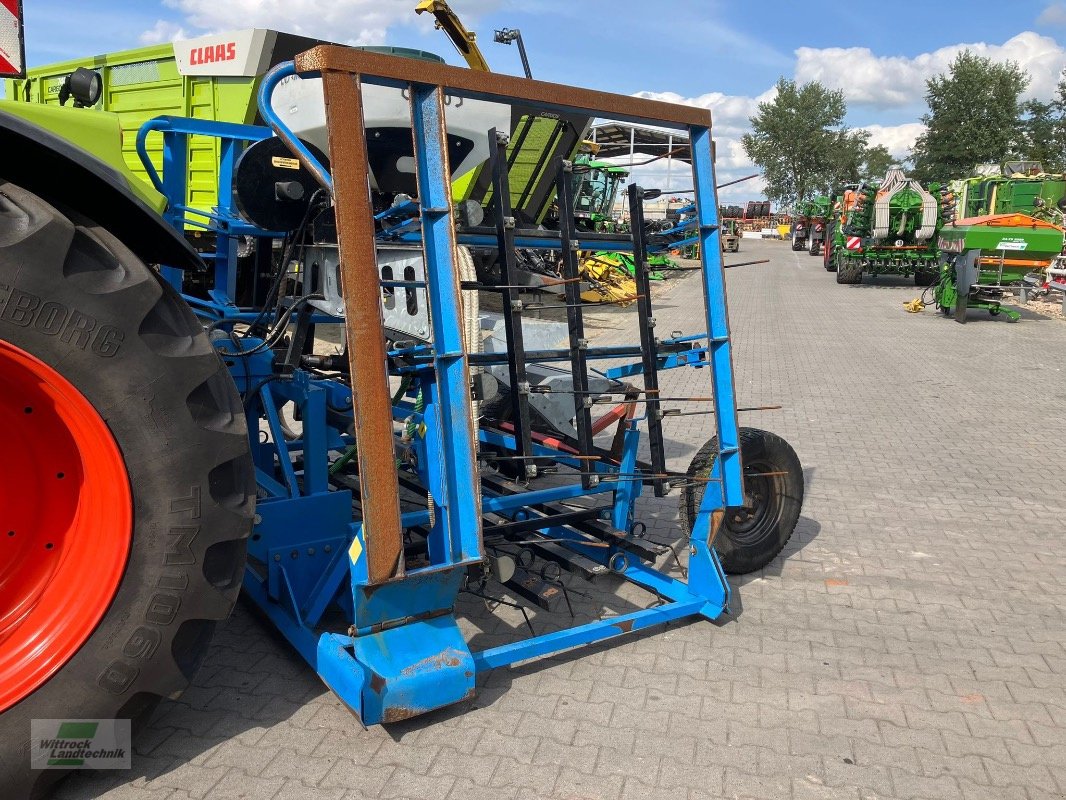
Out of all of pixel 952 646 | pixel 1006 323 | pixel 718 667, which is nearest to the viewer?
pixel 718 667

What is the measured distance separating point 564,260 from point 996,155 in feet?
169

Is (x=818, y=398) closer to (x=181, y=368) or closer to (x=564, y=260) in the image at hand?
(x=564, y=260)

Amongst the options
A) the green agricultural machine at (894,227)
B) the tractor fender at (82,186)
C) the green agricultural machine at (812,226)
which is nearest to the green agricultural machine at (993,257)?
the green agricultural machine at (894,227)

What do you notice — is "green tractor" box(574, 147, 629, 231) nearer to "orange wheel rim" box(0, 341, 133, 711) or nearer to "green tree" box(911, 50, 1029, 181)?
"orange wheel rim" box(0, 341, 133, 711)

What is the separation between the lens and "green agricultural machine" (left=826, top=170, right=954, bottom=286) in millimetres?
19266

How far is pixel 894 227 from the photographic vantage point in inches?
782

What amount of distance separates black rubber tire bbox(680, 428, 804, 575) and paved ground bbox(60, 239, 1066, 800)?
0.44 ft

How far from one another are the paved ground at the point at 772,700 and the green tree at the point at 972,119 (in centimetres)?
4889

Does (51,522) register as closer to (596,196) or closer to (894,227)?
(596,196)

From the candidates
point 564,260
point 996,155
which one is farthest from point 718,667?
point 996,155

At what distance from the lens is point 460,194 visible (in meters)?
10.2

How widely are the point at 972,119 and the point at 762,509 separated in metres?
52.3

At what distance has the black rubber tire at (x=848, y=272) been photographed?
21.8 metres

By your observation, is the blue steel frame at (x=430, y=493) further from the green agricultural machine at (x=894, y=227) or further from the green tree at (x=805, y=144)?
the green tree at (x=805, y=144)
